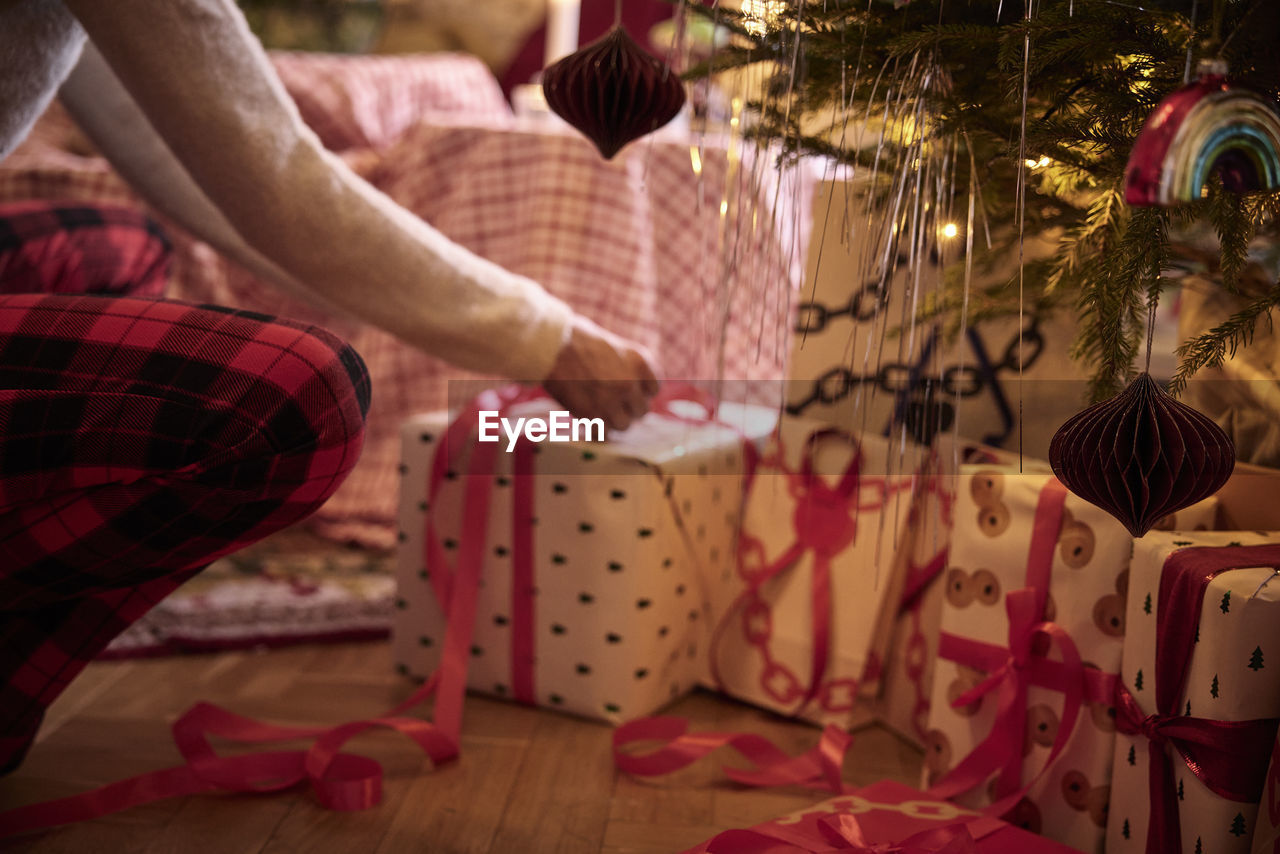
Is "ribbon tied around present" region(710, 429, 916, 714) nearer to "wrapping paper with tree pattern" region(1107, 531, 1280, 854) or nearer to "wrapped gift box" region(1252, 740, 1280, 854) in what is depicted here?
"wrapping paper with tree pattern" region(1107, 531, 1280, 854)

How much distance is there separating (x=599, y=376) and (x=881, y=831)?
0.43m

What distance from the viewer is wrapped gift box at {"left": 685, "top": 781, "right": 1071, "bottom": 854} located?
0.74m

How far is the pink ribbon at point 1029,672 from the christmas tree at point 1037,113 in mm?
146

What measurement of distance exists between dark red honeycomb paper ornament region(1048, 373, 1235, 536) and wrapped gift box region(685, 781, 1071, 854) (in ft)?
0.90

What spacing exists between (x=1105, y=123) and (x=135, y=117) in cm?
82

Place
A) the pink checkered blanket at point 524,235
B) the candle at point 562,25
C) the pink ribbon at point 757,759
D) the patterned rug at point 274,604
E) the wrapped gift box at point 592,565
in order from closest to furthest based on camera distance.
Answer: the pink ribbon at point 757,759 < the wrapped gift box at point 592,565 < the patterned rug at point 274,604 < the pink checkered blanket at point 524,235 < the candle at point 562,25

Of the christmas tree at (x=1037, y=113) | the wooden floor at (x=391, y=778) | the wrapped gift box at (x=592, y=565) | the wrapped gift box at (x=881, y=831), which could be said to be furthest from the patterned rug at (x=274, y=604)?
the christmas tree at (x=1037, y=113)

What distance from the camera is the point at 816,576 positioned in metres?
1.06

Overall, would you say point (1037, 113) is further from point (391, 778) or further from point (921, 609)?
point (391, 778)

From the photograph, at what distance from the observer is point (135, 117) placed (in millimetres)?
1001

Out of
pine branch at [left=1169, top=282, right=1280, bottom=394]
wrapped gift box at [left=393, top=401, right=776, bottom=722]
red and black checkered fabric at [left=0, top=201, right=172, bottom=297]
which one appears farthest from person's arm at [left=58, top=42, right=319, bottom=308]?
pine branch at [left=1169, top=282, right=1280, bottom=394]

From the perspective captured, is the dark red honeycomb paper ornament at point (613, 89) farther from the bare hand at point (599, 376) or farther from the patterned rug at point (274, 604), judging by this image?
the patterned rug at point (274, 604)

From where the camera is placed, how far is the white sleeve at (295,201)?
0.75 meters

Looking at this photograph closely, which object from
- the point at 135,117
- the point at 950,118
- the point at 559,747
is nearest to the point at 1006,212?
the point at 950,118
